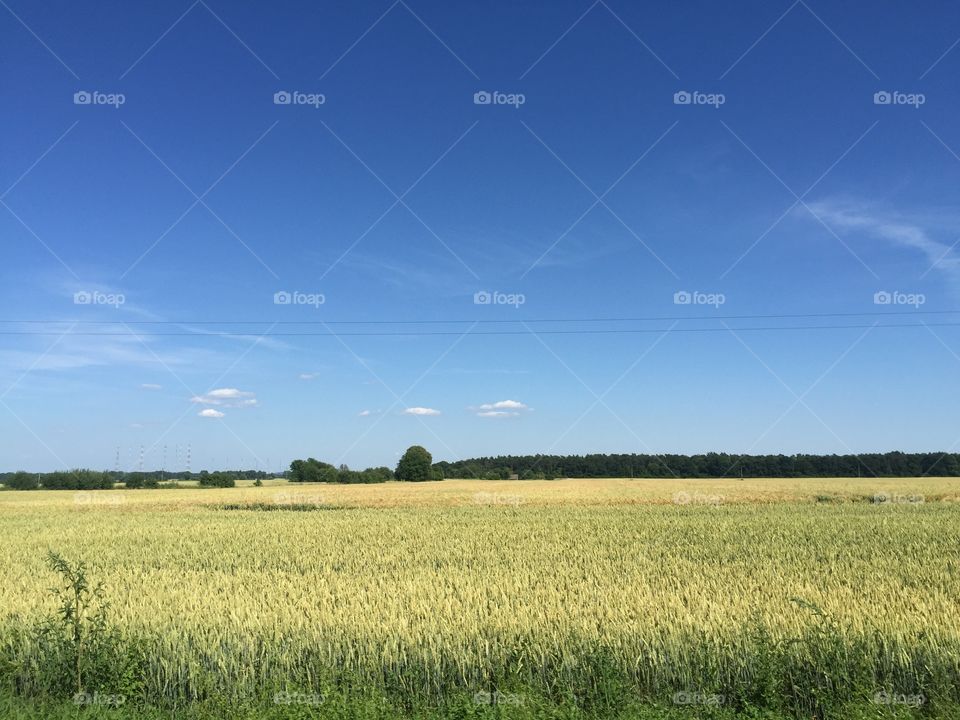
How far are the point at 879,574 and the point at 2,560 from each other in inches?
894

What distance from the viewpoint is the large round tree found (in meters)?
103

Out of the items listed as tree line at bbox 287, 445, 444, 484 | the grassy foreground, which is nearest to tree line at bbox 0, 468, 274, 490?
tree line at bbox 287, 445, 444, 484

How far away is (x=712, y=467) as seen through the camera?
110938 mm

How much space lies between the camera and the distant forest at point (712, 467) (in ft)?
340

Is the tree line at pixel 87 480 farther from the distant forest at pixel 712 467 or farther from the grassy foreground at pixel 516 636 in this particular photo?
the grassy foreground at pixel 516 636

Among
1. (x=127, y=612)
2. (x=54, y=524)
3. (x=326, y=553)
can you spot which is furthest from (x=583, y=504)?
(x=127, y=612)

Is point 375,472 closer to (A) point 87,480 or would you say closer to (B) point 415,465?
(B) point 415,465

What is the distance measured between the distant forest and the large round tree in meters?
4.11

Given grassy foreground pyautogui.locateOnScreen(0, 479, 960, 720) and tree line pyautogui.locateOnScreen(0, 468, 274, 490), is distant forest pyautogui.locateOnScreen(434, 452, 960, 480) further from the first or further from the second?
grassy foreground pyautogui.locateOnScreen(0, 479, 960, 720)

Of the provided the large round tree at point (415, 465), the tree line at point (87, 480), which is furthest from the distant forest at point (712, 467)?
the tree line at point (87, 480)

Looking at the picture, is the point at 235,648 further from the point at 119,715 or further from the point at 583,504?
the point at 583,504

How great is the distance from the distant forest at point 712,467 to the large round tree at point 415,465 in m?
4.11

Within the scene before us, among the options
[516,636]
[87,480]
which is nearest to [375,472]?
[87,480]

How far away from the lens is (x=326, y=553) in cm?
1825
